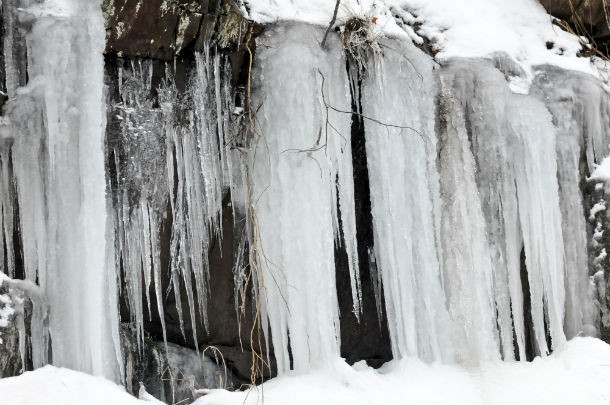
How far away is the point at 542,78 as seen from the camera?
520 centimetres

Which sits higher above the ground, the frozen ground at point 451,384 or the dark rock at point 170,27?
the dark rock at point 170,27

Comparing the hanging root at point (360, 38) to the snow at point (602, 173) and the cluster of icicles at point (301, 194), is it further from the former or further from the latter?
the snow at point (602, 173)

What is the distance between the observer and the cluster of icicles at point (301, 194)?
3.93 meters

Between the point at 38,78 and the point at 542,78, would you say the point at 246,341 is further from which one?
the point at 542,78

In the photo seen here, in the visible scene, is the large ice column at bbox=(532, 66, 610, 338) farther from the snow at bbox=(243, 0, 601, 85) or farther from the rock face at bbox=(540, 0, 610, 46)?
the rock face at bbox=(540, 0, 610, 46)

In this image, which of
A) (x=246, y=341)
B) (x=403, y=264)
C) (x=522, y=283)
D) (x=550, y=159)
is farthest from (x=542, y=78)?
(x=246, y=341)

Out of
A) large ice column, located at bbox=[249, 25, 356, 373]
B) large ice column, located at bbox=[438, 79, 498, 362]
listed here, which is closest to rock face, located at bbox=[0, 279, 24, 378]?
large ice column, located at bbox=[249, 25, 356, 373]

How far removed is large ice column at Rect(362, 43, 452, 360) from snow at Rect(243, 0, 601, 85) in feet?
1.18

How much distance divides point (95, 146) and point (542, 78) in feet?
9.84

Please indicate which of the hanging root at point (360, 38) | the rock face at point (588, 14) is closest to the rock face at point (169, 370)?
the hanging root at point (360, 38)

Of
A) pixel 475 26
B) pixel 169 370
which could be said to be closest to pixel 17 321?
pixel 169 370

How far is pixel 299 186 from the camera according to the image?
14.5 feet

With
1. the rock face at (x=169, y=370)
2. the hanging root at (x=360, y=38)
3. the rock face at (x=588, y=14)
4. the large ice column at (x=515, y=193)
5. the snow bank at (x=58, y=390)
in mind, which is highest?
the rock face at (x=588, y=14)

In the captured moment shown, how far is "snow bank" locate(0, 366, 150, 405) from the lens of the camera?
3.17 metres
